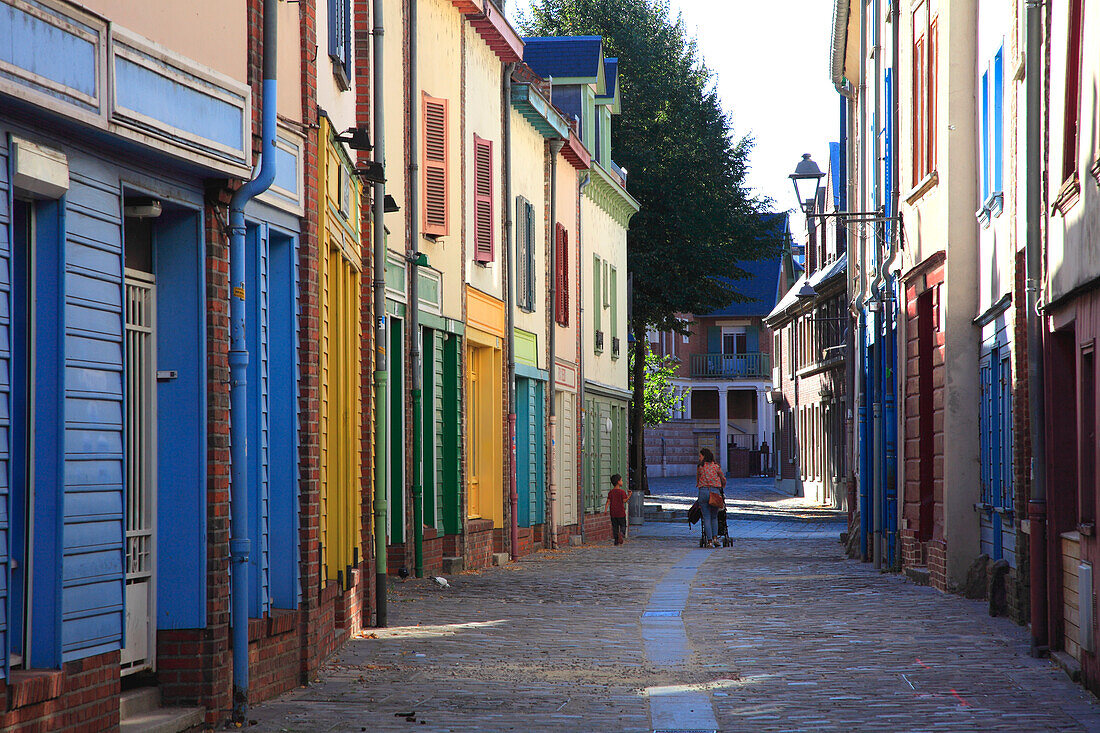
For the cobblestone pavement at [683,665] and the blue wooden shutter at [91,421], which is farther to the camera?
the cobblestone pavement at [683,665]

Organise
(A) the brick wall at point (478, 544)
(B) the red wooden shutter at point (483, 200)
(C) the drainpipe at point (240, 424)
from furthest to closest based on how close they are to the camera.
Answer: (B) the red wooden shutter at point (483, 200)
(A) the brick wall at point (478, 544)
(C) the drainpipe at point (240, 424)

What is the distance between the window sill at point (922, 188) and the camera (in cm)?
1675

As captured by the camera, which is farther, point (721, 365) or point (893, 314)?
point (721, 365)

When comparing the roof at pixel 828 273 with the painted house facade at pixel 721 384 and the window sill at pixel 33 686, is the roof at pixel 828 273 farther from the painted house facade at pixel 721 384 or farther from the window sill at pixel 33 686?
the window sill at pixel 33 686

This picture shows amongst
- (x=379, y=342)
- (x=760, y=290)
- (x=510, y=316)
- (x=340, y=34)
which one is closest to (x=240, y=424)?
(x=340, y=34)

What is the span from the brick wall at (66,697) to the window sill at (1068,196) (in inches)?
255

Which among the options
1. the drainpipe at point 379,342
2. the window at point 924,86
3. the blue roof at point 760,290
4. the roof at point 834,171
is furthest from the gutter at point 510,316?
the blue roof at point 760,290

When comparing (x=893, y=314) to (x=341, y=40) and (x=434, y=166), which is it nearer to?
(x=434, y=166)

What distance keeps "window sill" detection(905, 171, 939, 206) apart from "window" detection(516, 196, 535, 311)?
6.70m

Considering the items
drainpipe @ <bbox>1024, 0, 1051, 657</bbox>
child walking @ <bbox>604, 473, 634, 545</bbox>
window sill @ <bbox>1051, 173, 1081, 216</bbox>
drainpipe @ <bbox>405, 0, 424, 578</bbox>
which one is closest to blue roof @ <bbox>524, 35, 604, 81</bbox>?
child walking @ <bbox>604, 473, 634, 545</bbox>

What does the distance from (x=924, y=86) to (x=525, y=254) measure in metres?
7.65

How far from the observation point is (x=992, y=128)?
14.9 metres

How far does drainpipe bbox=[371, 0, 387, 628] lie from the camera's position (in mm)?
12320

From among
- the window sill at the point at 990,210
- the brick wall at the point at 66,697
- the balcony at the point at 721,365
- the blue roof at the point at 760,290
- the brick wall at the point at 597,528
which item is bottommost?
the brick wall at the point at 597,528
